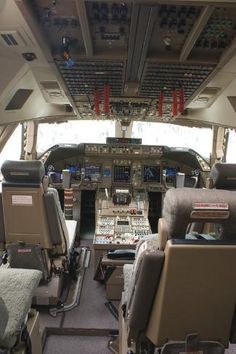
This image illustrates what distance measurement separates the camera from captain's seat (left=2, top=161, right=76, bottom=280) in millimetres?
2594

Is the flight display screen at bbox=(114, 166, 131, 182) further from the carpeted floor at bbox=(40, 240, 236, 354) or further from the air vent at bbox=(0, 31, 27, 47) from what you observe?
the air vent at bbox=(0, 31, 27, 47)

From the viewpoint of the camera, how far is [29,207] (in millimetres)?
2678

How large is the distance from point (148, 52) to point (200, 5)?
53cm

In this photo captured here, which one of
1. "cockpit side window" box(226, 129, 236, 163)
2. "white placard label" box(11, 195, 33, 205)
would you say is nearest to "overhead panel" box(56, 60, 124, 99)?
"white placard label" box(11, 195, 33, 205)

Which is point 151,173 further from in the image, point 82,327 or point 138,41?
point 138,41

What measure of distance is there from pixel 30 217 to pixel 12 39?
1.56m

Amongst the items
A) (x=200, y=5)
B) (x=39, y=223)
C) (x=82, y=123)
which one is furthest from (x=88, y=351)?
(x=82, y=123)

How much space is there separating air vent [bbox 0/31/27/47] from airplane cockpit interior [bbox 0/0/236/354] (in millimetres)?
11

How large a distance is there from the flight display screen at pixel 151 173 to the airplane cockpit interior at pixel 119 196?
40mm

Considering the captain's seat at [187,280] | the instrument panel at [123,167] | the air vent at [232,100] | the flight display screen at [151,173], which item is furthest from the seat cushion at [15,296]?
the flight display screen at [151,173]

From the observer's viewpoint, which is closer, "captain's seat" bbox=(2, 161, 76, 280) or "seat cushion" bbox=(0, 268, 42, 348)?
"seat cushion" bbox=(0, 268, 42, 348)

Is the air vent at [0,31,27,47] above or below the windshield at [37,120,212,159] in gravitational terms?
above

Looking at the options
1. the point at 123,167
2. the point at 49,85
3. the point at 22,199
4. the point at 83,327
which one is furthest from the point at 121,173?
the point at 83,327

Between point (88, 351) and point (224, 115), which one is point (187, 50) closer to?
point (224, 115)
